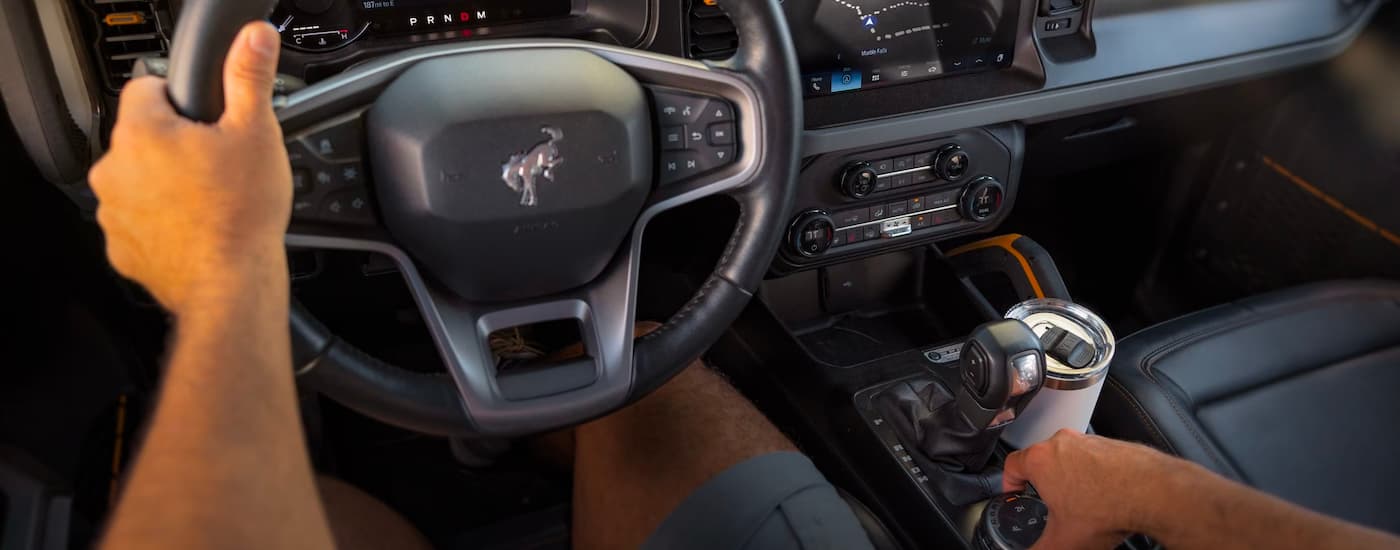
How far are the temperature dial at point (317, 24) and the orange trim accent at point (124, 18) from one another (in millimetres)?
138

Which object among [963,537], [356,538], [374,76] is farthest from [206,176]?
[963,537]

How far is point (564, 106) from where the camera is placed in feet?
3.34

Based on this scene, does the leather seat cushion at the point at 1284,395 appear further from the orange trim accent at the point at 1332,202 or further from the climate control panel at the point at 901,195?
the climate control panel at the point at 901,195

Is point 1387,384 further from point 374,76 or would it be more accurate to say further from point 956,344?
point 374,76

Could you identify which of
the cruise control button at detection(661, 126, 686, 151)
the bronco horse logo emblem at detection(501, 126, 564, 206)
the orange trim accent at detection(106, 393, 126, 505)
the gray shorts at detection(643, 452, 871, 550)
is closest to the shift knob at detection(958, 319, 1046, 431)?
the gray shorts at detection(643, 452, 871, 550)

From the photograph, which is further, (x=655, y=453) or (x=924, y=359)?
(x=924, y=359)

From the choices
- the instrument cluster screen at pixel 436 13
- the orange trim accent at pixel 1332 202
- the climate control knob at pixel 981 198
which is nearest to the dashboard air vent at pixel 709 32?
the instrument cluster screen at pixel 436 13

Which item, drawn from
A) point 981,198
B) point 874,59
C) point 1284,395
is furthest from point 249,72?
point 1284,395

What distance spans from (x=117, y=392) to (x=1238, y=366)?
183 centimetres

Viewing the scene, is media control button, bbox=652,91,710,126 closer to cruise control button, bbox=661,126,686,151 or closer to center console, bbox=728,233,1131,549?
cruise control button, bbox=661,126,686,151

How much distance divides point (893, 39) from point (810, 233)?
311 millimetres

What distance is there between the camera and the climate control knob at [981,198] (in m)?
1.53

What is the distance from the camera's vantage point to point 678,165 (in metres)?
1.13

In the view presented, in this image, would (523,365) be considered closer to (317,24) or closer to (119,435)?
(317,24)
